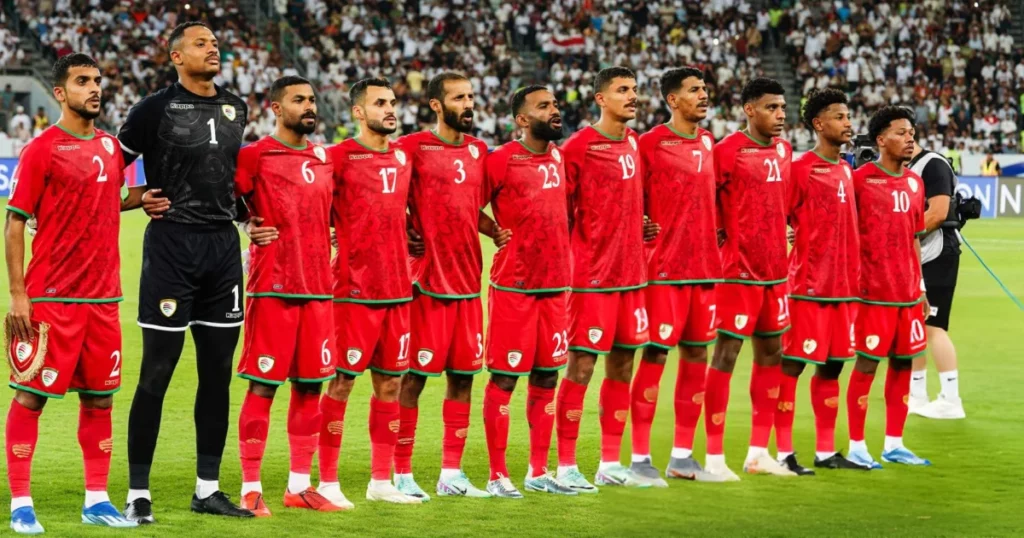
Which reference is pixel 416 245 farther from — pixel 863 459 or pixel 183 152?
pixel 863 459

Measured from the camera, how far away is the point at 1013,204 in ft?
98.4

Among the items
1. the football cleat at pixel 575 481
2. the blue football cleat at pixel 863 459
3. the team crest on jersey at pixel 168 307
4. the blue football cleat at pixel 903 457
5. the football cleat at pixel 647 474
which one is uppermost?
the team crest on jersey at pixel 168 307

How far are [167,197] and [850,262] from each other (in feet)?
13.0

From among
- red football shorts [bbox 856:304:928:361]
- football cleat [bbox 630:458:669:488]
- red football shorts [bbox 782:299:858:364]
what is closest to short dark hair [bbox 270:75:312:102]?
football cleat [bbox 630:458:669:488]

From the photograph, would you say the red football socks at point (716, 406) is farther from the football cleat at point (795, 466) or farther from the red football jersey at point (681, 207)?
the red football jersey at point (681, 207)

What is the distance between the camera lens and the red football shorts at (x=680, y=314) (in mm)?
8070

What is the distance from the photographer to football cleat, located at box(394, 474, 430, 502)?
7.45m

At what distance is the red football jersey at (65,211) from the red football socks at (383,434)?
1.51 m

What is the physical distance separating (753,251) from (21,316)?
13.1 ft

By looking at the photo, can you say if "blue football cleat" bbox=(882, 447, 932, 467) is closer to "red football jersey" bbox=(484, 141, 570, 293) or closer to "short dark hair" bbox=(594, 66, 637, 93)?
"red football jersey" bbox=(484, 141, 570, 293)

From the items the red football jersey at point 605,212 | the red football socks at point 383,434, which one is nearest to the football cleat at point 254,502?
the red football socks at point 383,434

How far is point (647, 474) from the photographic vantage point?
7879mm

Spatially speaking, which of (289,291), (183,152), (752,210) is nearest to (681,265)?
(752,210)

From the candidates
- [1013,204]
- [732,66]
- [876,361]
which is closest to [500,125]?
[732,66]
